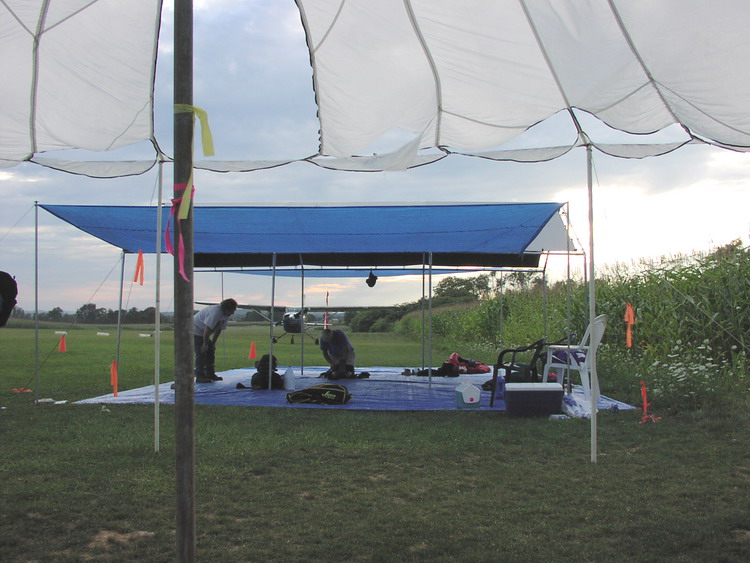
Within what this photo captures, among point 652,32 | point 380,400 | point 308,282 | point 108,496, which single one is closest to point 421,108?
point 652,32

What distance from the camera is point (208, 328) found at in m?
9.27

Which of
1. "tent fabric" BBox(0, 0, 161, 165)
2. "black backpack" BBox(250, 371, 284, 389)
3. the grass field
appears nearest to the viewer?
the grass field

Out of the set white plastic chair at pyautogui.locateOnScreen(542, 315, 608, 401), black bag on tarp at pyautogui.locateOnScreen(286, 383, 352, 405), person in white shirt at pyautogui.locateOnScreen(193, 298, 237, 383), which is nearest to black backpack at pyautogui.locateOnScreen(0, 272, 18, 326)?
black bag on tarp at pyautogui.locateOnScreen(286, 383, 352, 405)

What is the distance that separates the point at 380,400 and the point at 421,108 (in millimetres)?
4548

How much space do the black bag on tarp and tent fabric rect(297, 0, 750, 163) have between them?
3912 millimetres

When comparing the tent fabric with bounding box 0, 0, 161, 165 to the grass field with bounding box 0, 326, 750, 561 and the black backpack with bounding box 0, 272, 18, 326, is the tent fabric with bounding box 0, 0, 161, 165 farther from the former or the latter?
the grass field with bounding box 0, 326, 750, 561

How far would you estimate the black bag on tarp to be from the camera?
7.41m

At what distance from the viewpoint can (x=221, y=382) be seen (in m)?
9.74

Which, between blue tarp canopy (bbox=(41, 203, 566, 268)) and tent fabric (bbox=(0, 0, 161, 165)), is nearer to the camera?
tent fabric (bbox=(0, 0, 161, 165))

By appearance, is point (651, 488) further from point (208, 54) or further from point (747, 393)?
point (208, 54)

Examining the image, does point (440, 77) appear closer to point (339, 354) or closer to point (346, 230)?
point (346, 230)

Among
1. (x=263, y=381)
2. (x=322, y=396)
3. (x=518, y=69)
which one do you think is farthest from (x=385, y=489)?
(x=263, y=381)

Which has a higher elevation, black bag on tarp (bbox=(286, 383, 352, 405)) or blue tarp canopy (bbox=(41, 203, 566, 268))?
blue tarp canopy (bbox=(41, 203, 566, 268))

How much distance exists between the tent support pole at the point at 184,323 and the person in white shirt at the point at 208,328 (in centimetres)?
722
